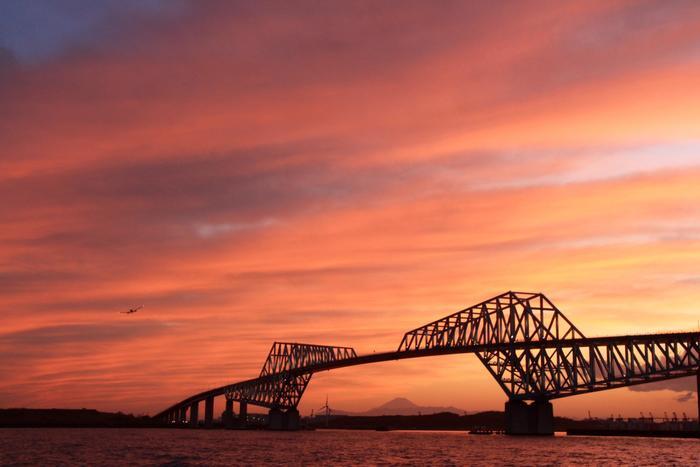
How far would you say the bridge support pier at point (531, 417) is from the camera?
150 m

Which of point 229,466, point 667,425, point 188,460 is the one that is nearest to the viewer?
point 229,466

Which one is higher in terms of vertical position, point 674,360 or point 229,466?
point 674,360

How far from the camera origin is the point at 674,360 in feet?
422

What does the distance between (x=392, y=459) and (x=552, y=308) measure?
76.5 meters

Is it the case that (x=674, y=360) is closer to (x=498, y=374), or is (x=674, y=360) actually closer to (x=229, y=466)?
(x=498, y=374)

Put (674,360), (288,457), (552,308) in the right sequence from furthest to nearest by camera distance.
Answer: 1. (552,308)
2. (674,360)
3. (288,457)

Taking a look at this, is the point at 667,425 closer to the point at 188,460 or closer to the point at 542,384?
the point at 542,384

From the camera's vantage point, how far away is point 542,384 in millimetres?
146500

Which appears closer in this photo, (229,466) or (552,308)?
(229,466)

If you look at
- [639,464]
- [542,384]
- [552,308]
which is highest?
[552,308]

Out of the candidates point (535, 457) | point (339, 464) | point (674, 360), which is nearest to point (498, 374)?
point (674, 360)

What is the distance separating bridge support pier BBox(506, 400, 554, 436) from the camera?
493 ft

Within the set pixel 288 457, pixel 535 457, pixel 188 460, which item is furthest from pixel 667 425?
pixel 188 460

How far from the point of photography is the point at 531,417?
151 metres
